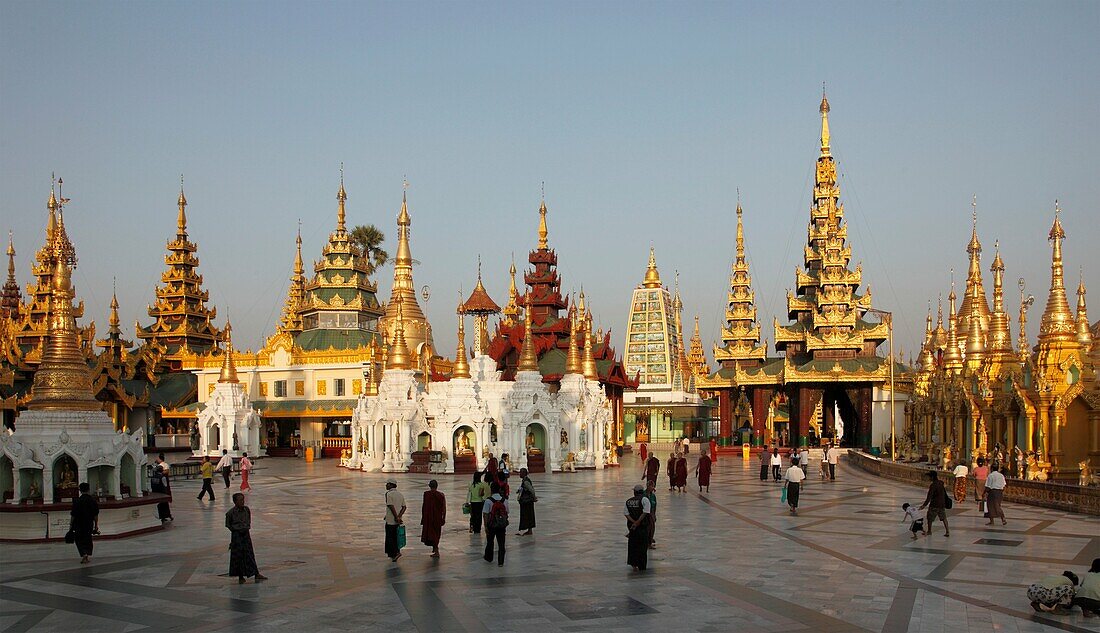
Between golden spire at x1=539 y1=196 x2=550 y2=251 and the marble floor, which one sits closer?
the marble floor

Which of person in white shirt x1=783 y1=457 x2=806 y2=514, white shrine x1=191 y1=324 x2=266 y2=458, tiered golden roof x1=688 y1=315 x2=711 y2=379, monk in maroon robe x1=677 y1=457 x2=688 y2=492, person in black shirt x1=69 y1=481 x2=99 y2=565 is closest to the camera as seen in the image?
person in black shirt x1=69 y1=481 x2=99 y2=565

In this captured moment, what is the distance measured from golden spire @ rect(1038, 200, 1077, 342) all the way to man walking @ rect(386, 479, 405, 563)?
70.2 ft

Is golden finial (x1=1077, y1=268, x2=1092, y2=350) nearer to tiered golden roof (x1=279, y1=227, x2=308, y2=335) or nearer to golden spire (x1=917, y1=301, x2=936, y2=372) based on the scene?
golden spire (x1=917, y1=301, x2=936, y2=372)

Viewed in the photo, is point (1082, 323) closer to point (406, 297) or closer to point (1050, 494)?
point (1050, 494)

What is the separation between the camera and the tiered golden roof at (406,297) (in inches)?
2478

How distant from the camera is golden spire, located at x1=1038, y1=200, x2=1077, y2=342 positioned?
29625mm

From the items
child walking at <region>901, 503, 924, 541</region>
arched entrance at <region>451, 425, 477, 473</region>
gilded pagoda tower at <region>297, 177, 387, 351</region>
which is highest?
gilded pagoda tower at <region>297, 177, 387, 351</region>

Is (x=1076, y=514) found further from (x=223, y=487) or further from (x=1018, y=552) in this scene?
(x=223, y=487)

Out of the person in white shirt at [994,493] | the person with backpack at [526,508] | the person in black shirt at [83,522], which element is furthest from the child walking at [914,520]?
the person in black shirt at [83,522]

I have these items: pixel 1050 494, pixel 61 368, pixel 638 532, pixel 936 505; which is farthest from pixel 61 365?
pixel 1050 494

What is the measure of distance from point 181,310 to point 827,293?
44666mm

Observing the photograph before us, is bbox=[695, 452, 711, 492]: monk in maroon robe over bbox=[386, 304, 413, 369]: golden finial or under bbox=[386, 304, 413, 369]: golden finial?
under

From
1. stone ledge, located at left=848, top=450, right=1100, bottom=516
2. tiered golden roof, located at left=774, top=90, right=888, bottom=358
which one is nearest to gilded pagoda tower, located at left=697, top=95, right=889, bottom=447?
tiered golden roof, located at left=774, top=90, right=888, bottom=358

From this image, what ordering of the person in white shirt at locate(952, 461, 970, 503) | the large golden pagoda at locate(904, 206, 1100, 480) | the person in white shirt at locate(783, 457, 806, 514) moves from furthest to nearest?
the large golden pagoda at locate(904, 206, 1100, 480)
the person in white shirt at locate(952, 461, 970, 503)
the person in white shirt at locate(783, 457, 806, 514)
